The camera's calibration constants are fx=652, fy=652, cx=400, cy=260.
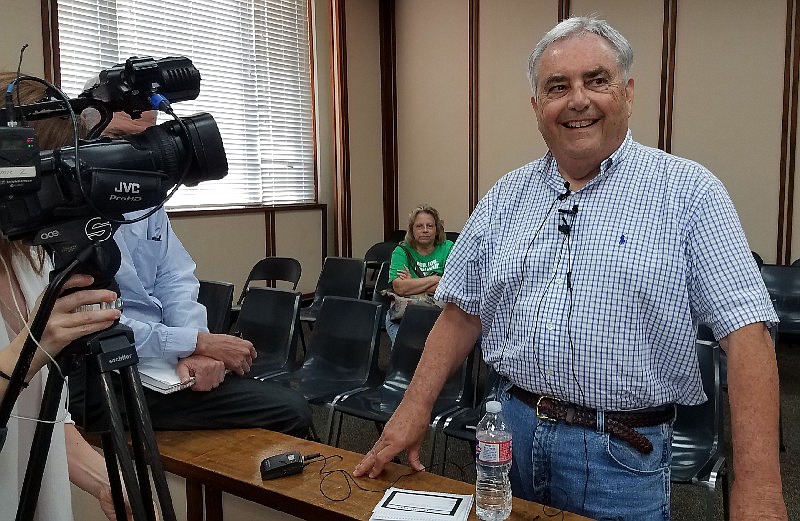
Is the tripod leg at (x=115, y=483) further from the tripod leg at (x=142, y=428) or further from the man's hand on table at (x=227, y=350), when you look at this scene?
the man's hand on table at (x=227, y=350)

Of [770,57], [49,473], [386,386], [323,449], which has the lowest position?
[386,386]

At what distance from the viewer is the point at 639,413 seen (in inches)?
57.3

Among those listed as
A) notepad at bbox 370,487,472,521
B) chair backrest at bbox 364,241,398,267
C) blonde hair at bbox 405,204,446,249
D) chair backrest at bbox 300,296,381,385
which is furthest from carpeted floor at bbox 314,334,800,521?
chair backrest at bbox 364,241,398,267

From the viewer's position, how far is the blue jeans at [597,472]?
1433 millimetres

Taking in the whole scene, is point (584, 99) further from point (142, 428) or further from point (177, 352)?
point (177, 352)

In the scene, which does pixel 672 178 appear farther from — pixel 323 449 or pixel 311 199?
pixel 311 199

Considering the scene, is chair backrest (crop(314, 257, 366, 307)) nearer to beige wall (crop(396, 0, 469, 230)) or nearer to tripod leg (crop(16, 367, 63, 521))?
beige wall (crop(396, 0, 469, 230))

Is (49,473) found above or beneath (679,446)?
above

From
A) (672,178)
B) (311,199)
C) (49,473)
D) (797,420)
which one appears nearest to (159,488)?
(49,473)

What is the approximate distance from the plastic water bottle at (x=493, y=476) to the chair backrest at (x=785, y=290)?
3.70 m

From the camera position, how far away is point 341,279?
16.9ft

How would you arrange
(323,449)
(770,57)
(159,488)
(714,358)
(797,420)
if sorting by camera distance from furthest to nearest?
(770,57) → (797,420) → (714,358) → (323,449) → (159,488)

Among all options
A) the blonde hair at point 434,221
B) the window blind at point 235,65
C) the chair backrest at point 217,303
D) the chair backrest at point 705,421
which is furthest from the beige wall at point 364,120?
the chair backrest at point 705,421

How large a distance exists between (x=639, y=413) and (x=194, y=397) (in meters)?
1.33
